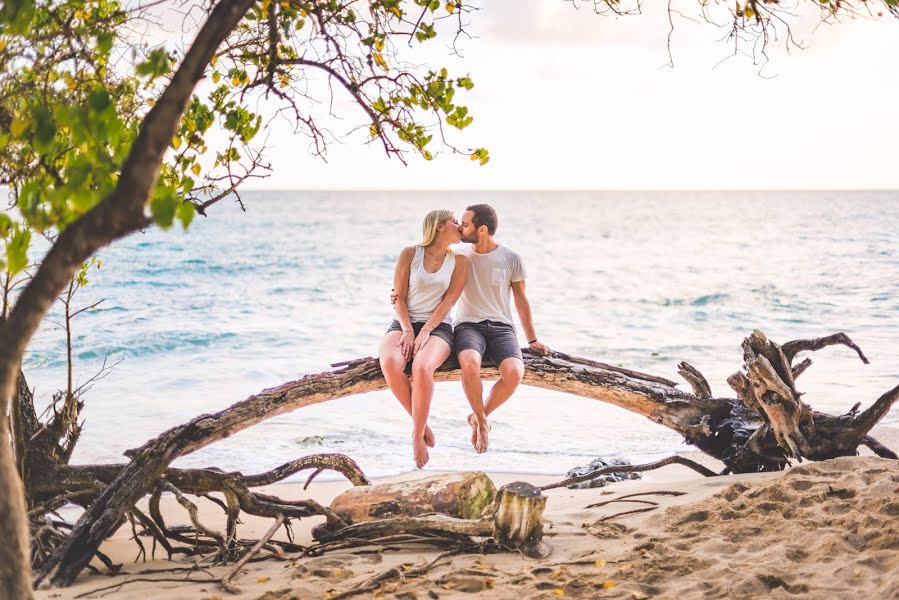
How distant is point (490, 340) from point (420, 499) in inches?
66.8

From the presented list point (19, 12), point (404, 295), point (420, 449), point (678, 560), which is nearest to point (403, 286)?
point (404, 295)

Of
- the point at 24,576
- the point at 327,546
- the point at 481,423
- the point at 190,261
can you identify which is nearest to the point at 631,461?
the point at 481,423

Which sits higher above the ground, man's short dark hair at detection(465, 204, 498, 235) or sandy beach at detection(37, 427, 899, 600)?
man's short dark hair at detection(465, 204, 498, 235)

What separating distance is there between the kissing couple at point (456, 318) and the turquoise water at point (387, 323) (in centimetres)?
248

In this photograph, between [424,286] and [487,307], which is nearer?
[424,286]

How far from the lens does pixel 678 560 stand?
4145 millimetres

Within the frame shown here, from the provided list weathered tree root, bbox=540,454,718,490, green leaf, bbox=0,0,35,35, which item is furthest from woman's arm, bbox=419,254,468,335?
green leaf, bbox=0,0,35,35

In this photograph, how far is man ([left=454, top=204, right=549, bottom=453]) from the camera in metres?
6.16

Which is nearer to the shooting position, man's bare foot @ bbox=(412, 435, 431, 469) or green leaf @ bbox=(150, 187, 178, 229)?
green leaf @ bbox=(150, 187, 178, 229)

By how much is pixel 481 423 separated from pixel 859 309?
18.0 m

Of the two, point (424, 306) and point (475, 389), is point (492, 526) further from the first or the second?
point (424, 306)

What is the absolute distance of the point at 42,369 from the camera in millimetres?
13773

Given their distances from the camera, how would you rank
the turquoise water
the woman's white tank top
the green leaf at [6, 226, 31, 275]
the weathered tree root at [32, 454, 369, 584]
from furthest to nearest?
the turquoise water → the woman's white tank top → the weathered tree root at [32, 454, 369, 584] → the green leaf at [6, 226, 31, 275]

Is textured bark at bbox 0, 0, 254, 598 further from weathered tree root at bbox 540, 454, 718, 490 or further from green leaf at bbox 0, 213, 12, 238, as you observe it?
weathered tree root at bbox 540, 454, 718, 490
